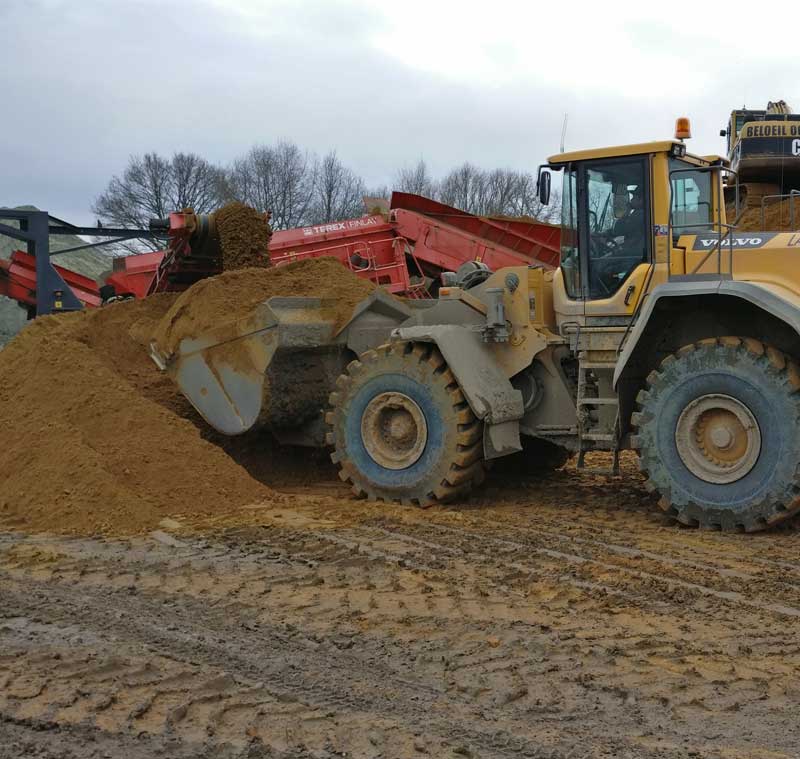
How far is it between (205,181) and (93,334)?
29.5 m

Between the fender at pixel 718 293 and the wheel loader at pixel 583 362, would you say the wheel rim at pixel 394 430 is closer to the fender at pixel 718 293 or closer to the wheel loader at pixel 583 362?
the wheel loader at pixel 583 362

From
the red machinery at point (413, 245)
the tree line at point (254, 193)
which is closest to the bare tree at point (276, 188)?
the tree line at point (254, 193)

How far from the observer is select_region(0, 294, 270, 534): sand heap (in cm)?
721

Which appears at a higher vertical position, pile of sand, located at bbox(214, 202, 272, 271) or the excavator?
the excavator

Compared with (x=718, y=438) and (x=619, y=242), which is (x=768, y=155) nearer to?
(x=619, y=242)

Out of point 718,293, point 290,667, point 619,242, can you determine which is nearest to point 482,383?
point 619,242

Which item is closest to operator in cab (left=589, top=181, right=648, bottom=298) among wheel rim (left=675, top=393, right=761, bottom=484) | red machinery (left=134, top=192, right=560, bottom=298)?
wheel rim (left=675, top=393, right=761, bottom=484)

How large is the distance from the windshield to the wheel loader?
15 millimetres

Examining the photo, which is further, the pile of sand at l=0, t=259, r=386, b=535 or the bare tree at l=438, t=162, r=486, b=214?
the bare tree at l=438, t=162, r=486, b=214

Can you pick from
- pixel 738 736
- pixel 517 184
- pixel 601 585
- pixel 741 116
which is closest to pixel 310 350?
pixel 601 585

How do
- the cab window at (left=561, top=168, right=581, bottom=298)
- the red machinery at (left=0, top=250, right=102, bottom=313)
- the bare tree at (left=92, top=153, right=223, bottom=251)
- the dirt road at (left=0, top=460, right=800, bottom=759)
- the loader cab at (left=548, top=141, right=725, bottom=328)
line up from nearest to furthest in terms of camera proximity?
the dirt road at (left=0, top=460, right=800, bottom=759) → the loader cab at (left=548, top=141, right=725, bottom=328) → the cab window at (left=561, top=168, right=581, bottom=298) → the red machinery at (left=0, top=250, right=102, bottom=313) → the bare tree at (left=92, top=153, right=223, bottom=251)

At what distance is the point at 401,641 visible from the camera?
4438mm

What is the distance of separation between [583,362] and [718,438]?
124 cm

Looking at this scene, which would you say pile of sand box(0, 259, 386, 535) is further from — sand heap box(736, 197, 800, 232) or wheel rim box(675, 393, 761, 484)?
sand heap box(736, 197, 800, 232)
